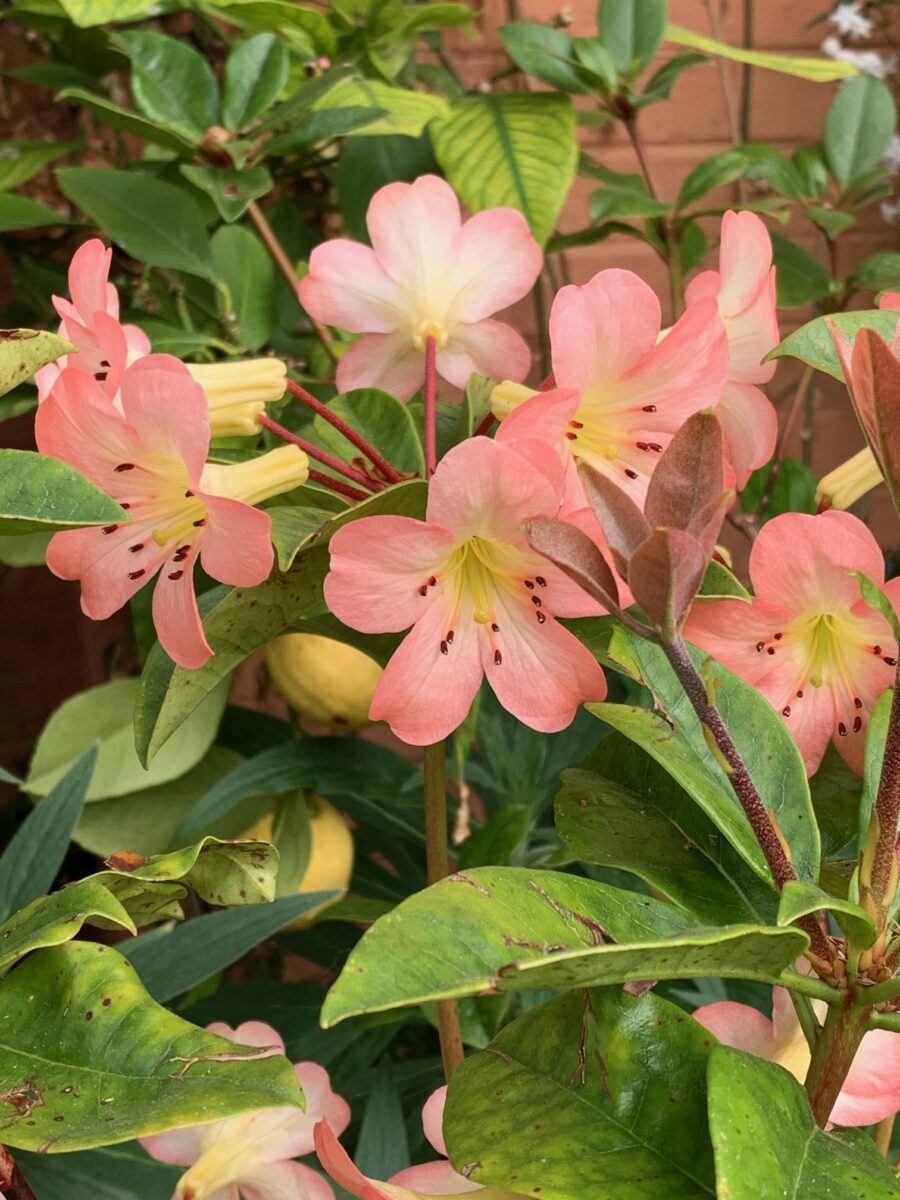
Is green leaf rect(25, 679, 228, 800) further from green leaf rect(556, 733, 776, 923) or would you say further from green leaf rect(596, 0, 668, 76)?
green leaf rect(596, 0, 668, 76)

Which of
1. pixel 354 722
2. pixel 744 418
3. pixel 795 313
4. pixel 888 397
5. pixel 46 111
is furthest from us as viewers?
pixel 795 313

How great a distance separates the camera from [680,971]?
0.87ft

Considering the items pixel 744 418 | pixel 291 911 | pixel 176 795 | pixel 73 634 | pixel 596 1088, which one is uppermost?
pixel 744 418

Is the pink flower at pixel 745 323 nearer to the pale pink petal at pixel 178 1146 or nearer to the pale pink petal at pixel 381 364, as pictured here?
the pale pink petal at pixel 381 364

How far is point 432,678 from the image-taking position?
38cm

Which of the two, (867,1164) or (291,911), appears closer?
(867,1164)

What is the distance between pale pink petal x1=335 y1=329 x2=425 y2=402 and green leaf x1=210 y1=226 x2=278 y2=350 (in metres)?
0.23

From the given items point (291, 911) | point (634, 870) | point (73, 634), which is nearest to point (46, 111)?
point (73, 634)

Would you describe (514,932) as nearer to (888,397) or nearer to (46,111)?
(888,397)

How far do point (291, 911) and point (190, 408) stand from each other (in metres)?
0.25

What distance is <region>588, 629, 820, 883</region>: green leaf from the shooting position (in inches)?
13.1

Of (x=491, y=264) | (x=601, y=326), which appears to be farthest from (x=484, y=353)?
(x=601, y=326)

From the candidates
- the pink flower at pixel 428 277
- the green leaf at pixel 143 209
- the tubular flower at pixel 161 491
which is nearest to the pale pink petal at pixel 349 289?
the pink flower at pixel 428 277

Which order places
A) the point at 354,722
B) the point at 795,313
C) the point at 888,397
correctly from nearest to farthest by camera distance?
the point at 888,397
the point at 354,722
the point at 795,313
